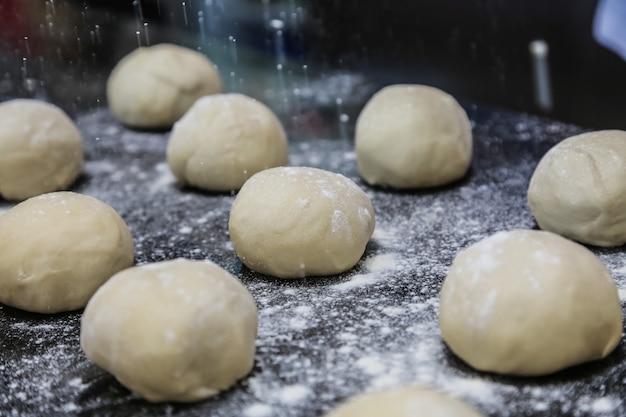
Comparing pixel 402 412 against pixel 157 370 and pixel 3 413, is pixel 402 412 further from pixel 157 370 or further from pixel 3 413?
pixel 3 413

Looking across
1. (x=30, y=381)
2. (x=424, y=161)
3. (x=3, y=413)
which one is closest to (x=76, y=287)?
(x=30, y=381)

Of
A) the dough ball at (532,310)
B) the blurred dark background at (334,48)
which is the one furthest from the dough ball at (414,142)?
the dough ball at (532,310)

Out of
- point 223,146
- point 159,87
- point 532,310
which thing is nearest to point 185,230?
point 223,146

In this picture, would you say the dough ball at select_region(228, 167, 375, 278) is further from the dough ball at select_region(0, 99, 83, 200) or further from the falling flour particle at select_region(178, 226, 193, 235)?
the dough ball at select_region(0, 99, 83, 200)

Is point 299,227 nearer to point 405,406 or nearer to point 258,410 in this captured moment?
point 258,410

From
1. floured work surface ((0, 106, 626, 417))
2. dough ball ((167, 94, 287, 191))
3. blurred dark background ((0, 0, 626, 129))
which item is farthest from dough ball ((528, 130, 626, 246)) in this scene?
blurred dark background ((0, 0, 626, 129))
